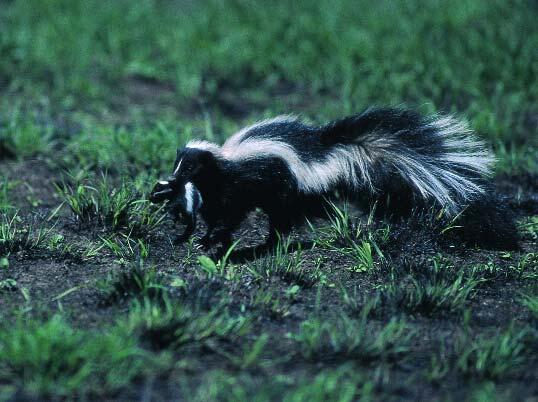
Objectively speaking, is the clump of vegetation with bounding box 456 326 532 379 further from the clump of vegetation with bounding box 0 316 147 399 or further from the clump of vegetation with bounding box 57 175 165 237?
the clump of vegetation with bounding box 57 175 165 237

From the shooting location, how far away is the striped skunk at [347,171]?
15.1 ft

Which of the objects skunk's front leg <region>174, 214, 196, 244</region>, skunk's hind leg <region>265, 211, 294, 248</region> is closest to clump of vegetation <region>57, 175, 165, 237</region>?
skunk's front leg <region>174, 214, 196, 244</region>

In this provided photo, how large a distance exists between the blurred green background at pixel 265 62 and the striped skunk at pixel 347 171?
145 cm

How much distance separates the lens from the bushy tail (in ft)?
15.3

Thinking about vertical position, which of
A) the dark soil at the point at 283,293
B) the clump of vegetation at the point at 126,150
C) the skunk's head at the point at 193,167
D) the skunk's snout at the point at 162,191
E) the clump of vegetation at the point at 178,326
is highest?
the skunk's head at the point at 193,167

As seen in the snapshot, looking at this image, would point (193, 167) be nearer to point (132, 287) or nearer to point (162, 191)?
point (162, 191)

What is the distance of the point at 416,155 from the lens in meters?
4.67

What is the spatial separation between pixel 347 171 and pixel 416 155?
409 mm

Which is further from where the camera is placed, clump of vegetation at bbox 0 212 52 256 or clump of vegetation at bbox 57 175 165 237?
clump of vegetation at bbox 57 175 165 237

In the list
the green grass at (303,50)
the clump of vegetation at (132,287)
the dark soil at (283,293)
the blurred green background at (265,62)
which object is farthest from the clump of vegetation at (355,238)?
the green grass at (303,50)

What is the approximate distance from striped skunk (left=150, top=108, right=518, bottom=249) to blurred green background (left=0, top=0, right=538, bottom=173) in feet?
4.75

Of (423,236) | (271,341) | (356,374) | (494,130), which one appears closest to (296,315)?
(271,341)

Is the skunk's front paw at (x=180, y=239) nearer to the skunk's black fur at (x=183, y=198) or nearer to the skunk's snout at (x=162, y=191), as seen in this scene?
the skunk's black fur at (x=183, y=198)

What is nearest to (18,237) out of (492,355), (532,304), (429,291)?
(429,291)
